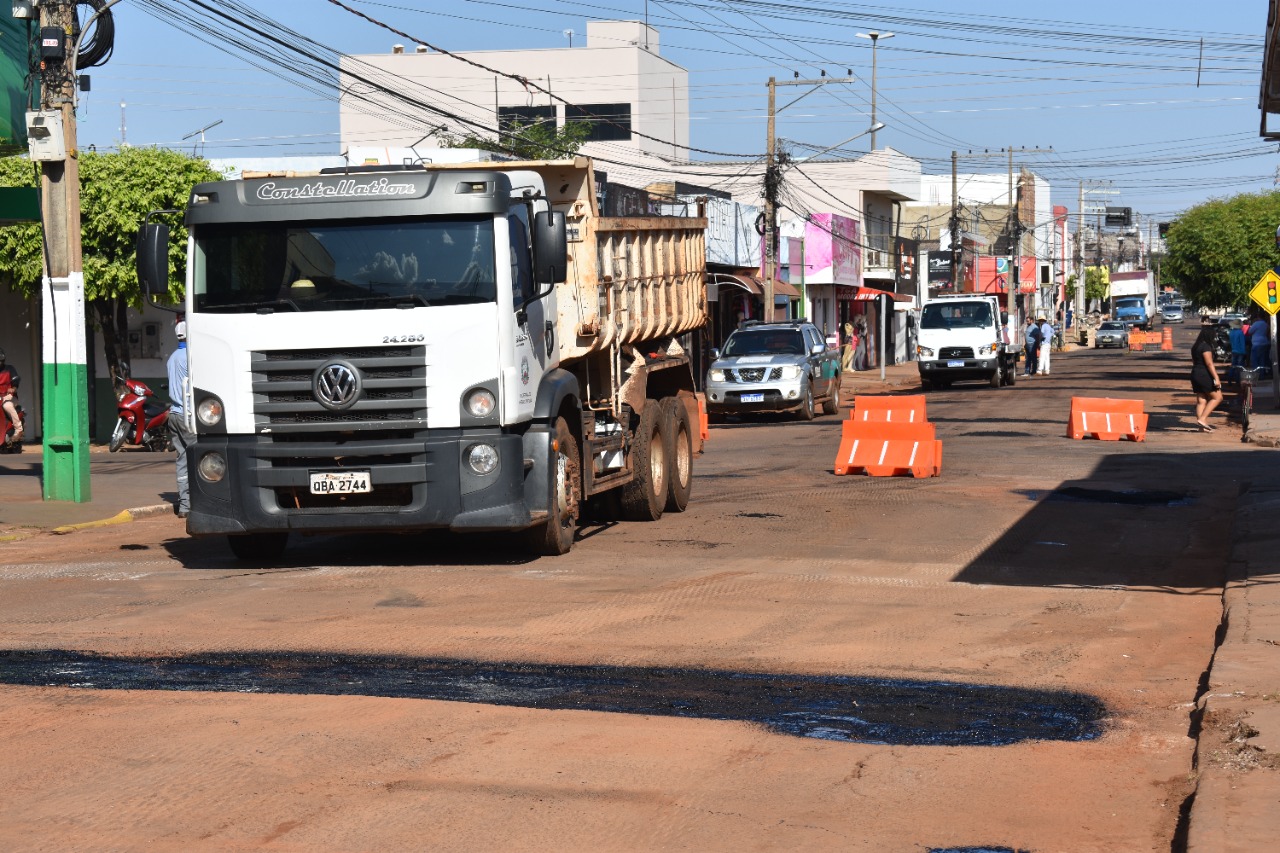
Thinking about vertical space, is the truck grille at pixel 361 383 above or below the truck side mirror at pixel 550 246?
below

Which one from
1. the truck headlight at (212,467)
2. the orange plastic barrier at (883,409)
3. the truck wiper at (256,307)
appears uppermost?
the truck wiper at (256,307)

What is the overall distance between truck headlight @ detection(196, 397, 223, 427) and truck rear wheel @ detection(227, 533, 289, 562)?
3.55ft

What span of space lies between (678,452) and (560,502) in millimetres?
3842

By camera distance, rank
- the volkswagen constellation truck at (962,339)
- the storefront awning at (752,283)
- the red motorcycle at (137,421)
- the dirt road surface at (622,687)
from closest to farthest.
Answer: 1. the dirt road surface at (622,687)
2. the red motorcycle at (137,421)
3. the volkswagen constellation truck at (962,339)
4. the storefront awning at (752,283)

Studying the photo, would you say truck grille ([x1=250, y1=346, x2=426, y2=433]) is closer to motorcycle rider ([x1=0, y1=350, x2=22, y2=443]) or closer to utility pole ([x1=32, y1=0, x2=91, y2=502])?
utility pole ([x1=32, y1=0, x2=91, y2=502])

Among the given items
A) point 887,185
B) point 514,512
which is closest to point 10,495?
point 514,512

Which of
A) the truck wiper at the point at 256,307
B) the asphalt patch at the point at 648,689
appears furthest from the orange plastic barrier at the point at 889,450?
the asphalt patch at the point at 648,689

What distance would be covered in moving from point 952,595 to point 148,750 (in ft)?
19.4

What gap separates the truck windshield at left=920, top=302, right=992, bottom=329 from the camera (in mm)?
43812

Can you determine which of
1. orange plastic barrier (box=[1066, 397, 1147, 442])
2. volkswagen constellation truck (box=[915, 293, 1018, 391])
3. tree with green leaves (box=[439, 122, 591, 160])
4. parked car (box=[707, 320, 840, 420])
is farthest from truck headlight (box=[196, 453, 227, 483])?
tree with green leaves (box=[439, 122, 591, 160])

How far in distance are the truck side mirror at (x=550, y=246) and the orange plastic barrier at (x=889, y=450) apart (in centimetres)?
838

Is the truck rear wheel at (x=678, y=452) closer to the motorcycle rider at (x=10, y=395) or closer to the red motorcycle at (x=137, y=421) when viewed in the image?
the red motorcycle at (x=137, y=421)

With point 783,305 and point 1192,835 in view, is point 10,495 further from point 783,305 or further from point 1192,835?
point 783,305

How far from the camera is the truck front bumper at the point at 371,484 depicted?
11.6m
